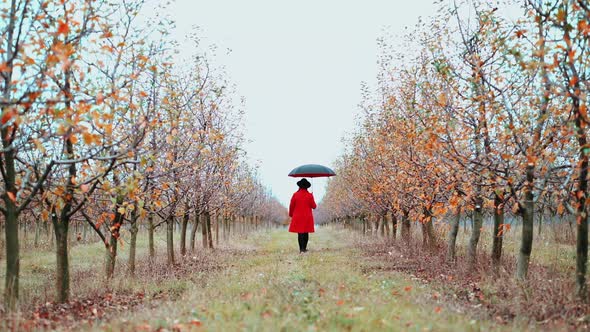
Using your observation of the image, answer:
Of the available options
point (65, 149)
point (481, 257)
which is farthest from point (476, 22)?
point (65, 149)

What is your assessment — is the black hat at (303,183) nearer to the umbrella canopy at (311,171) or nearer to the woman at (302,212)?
the woman at (302,212)

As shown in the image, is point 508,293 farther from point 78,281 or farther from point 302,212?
point 302,212

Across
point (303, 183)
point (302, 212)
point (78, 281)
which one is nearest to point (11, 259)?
point (78, 281)

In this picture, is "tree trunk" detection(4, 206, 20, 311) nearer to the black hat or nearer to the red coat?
the red coat

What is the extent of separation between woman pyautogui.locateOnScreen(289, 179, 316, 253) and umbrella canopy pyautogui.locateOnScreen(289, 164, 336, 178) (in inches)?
12.5

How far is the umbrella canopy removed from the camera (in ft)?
60.0

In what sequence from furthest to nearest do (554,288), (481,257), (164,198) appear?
(164,198) < (481,257) < (554,288)

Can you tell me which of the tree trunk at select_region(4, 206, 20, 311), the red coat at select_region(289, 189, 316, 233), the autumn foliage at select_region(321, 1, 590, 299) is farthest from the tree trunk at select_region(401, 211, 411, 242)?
the tree trunk at select_region(4, 206, 20, 311)

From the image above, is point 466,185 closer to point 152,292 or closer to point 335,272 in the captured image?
point 335,272

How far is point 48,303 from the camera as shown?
880 cm

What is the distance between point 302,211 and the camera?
1816 centimetres

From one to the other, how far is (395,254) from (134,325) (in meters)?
12.0

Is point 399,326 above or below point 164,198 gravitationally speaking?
below

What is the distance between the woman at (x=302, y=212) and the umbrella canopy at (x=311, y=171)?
318 millimetres
